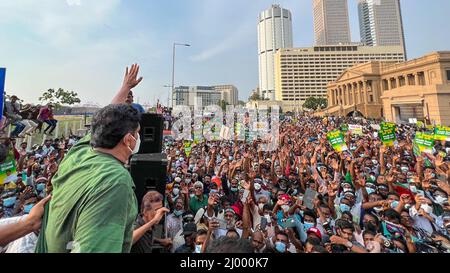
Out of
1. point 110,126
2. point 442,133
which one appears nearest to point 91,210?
point 110,126

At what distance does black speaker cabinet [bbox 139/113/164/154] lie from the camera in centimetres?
244

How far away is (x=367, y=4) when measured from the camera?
6535 inches

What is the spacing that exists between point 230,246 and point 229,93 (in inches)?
6695

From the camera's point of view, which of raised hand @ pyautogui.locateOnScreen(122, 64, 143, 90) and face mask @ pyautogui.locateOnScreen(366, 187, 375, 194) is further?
face mask @ pyautogui.locateOnScreen(366, 187, 375, 194)

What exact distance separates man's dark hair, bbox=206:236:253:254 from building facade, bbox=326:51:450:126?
3754 cm

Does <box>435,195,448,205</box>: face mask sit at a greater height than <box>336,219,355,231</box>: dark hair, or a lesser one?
greater

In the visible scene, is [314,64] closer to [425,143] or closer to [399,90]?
[399,90]

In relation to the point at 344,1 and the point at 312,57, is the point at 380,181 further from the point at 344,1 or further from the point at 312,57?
the point at 344,1

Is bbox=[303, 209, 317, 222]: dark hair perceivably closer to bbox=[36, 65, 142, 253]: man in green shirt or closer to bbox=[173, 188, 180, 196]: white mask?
bbox=[173, 188, 180, 196]: white mask

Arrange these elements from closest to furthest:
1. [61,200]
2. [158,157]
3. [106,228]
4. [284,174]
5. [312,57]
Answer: [106,228] < [61,200] < [158,157] < [284,174] < [312,57]

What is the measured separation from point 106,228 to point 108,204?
9cm

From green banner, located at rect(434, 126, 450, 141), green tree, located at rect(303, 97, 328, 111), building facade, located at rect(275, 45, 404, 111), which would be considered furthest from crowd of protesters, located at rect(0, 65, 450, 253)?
building facade, located at rect(275, 45, 404, 111)
